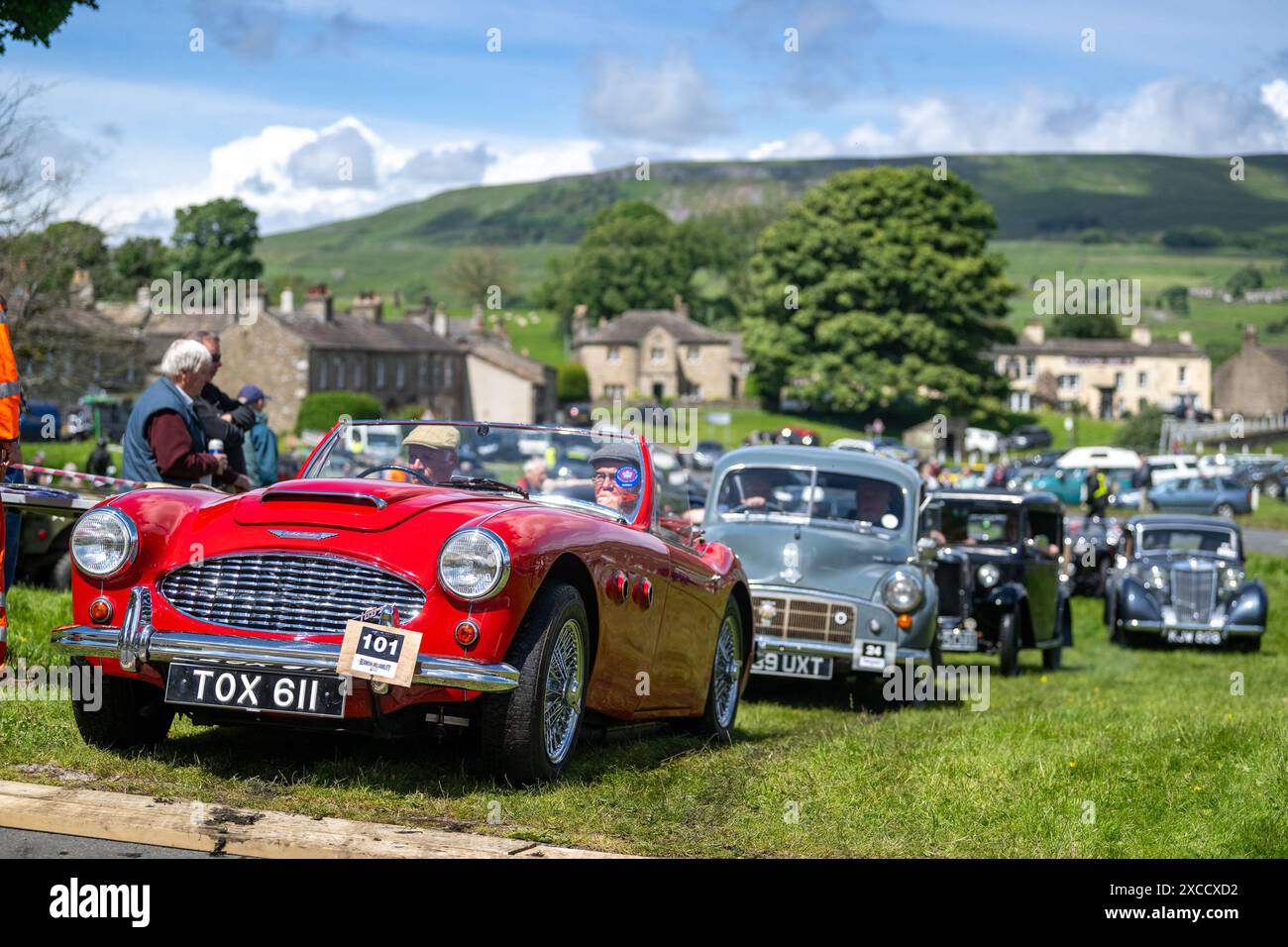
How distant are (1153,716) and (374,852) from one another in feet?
21.8

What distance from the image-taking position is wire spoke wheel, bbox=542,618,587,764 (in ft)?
21.9

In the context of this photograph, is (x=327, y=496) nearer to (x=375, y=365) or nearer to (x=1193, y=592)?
(x=1193, y=592)

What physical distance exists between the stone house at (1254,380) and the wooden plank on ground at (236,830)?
4890 inches

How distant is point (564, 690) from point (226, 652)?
1.41 metres

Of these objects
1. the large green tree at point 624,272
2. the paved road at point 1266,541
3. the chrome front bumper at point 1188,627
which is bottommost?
the paved road at point 1266,541

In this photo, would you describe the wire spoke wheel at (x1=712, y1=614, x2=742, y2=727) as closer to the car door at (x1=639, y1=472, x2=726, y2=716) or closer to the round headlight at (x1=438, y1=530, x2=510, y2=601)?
the car door at (x1=639, y1=472, x2=726, y2=716)

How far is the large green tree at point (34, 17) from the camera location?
1535 centimetres

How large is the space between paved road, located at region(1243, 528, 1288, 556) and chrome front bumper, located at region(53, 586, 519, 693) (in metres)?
33.2

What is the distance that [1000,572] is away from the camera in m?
17.1

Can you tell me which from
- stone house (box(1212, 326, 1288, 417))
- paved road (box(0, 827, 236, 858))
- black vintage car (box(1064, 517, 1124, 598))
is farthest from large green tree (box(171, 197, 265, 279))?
paved road (box(0, 827, 236, 858))

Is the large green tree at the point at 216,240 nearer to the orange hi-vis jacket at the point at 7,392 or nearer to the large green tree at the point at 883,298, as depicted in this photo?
the large green tree at the point at 883,298

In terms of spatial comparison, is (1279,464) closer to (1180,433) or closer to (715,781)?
(1180,433)

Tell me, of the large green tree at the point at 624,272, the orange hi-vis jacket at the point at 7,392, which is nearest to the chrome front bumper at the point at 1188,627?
the orange hi-vis jacket at the point at 7,392
